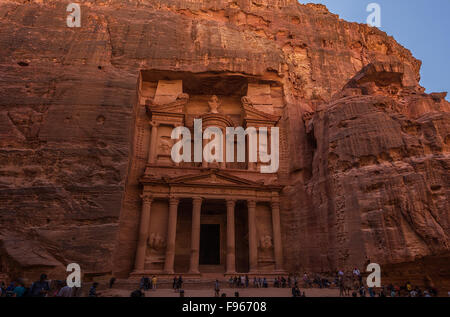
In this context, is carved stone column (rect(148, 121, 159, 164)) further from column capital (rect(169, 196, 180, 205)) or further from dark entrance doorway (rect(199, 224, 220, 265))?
dark entrance doorway (rect(199, 224, 220, 265))

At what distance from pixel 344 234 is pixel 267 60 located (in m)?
14.0

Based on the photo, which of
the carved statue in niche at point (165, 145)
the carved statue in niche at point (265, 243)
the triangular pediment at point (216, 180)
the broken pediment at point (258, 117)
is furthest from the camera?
the broken pediment at point (258, 117)

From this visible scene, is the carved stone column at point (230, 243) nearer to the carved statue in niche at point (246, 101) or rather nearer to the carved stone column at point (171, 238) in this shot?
the carved stone column at point (171, 238)

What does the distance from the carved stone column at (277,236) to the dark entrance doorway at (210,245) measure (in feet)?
12.9

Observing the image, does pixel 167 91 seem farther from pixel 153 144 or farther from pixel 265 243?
pixel 265 243

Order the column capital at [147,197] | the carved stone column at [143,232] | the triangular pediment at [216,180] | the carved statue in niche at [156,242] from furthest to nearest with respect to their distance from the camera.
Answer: the triangular pediment at [216,180], the column capital at [147,197], the carved statue in niche at [156,242], the carved stone column at [143,232]

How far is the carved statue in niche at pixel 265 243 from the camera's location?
712 inches

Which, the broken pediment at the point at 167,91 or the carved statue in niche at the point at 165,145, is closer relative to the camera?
the carved statue in niche at the point at 165,145

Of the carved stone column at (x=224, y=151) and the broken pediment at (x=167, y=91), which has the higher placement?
the broken pediment at (x=167, y=91)

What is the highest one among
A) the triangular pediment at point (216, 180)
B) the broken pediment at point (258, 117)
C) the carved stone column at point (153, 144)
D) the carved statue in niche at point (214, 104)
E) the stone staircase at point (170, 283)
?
the carved statue in niche at point (214, 104)

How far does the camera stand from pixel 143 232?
16.9 meters

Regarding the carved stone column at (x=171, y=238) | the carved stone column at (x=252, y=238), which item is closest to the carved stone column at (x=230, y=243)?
the carved stone column at (x=252, y=238)

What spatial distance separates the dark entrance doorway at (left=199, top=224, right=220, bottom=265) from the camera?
19.2m

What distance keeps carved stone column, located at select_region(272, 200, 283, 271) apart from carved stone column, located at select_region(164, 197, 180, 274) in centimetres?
607
